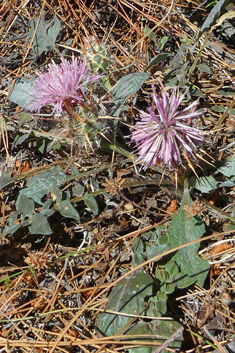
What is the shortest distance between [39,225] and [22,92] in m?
0.89

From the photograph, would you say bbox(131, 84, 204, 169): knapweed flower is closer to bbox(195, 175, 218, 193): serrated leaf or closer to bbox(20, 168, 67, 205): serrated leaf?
bbox(195, 175, 218, 193): serrated leaf

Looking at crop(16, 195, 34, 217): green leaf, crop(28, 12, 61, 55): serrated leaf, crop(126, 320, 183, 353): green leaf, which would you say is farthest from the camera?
crop(28, 12, 61, 55): serrated leaf

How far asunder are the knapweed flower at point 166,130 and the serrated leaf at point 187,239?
0.47m

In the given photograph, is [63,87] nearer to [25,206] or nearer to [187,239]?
[25,206]

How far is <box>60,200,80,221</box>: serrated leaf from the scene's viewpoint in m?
2.04

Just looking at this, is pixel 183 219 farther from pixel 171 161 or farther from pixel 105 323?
pixel 105 323

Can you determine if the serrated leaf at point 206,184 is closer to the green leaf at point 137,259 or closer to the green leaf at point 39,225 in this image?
the green leaf at point 137,259

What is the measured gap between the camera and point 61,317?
2078 mm

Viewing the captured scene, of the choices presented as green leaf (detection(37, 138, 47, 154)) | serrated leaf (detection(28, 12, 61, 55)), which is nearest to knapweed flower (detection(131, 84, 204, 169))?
green leaf (detection(37, 138, 47, 154))

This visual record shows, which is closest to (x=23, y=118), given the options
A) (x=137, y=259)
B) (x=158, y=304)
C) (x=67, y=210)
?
(x=67, y=210)

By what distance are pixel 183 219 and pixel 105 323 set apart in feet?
2.17

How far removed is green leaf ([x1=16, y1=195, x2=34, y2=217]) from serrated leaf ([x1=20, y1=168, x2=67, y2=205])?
0.03 metres

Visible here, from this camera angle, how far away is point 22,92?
245 cm

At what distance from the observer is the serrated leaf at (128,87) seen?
6.73 feet
